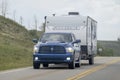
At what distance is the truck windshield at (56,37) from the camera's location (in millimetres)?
29031

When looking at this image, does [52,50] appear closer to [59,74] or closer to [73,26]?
[59,74]

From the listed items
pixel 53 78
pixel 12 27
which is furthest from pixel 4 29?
pixel 53 78

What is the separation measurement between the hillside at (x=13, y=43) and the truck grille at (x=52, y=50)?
358 inches

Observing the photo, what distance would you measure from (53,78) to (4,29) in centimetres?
3748

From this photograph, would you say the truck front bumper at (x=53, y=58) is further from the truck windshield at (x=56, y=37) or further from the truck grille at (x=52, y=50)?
the truck windshield at (x=56, y=37)

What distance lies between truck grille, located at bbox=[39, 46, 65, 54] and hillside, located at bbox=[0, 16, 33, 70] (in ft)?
29.9

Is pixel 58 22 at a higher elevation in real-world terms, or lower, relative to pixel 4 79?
higher

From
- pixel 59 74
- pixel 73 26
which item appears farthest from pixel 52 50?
pixel 73 26

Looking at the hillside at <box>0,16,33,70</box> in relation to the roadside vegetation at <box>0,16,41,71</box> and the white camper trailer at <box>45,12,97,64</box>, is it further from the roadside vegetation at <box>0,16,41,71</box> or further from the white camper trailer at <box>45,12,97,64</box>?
the white camper trailer at <box>45,12,97,64</box>

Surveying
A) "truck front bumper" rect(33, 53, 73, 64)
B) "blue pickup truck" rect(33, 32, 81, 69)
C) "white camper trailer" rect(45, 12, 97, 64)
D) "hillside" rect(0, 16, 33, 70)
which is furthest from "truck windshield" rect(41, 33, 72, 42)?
"hillside" rect(0, 16, 33, 70)

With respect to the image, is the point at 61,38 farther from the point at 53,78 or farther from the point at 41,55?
the point at 53,78

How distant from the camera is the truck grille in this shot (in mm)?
27938

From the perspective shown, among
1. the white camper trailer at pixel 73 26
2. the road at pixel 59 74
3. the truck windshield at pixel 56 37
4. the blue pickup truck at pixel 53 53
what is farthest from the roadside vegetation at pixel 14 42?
the road at pixel 59 74

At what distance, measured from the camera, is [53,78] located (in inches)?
826
